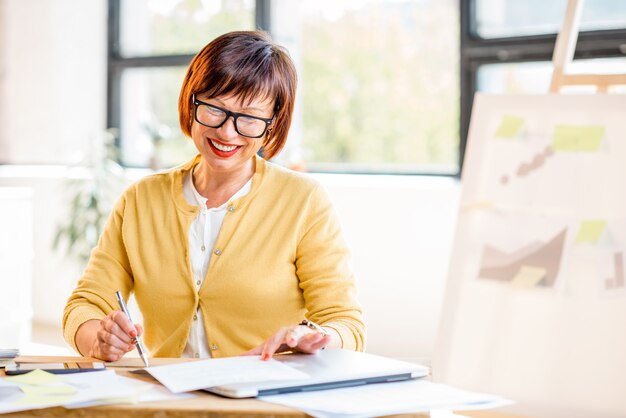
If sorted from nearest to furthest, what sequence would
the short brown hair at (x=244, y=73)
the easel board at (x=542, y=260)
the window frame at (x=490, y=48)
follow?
1. the short brown hair at (x=244, y=73)
2. the easel board at (x=542, y=260)
3. the window frame at (x=490, y=48)

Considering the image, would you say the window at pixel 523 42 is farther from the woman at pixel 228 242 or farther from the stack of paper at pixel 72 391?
the stack of paper at pixel 72 391

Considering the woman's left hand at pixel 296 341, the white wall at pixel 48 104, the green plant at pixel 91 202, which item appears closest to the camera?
the woman's left hand at pixel 296 341

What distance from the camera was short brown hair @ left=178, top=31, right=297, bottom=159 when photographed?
68.1 inches

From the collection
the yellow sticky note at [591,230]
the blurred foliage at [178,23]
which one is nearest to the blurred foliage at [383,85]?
the blurred foliage at [178,23]

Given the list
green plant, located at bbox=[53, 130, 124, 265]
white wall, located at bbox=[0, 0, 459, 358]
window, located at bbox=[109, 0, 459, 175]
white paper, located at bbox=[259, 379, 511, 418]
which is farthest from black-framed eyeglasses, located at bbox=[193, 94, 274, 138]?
green plant, located at bbox=[53, 130, 124, 265]

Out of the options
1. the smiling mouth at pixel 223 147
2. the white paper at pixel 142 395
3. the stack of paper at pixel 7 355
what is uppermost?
the smiling mouth at pixel 223 147

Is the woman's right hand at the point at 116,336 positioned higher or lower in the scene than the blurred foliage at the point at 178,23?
lower

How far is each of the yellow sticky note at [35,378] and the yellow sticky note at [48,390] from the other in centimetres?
2

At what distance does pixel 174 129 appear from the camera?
4953mm

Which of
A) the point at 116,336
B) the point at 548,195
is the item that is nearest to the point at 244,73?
the point at 116,336

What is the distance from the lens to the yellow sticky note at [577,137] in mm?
2615

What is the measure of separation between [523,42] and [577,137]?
1211 millimetres

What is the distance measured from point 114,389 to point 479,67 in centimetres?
300

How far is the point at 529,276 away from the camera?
266 cm
